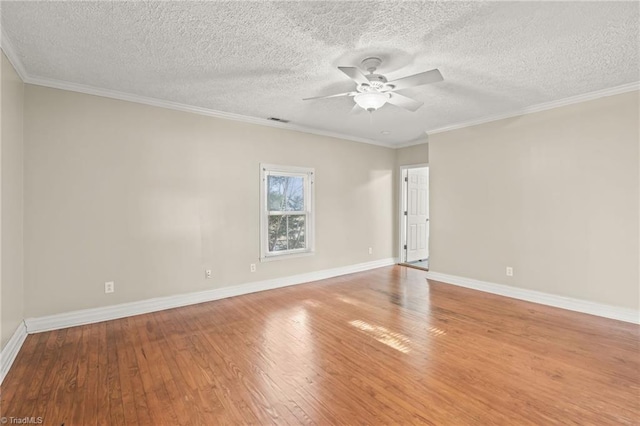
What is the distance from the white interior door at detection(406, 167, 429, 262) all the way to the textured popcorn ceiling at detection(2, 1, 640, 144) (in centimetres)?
301

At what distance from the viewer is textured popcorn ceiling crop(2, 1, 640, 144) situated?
2.02 meters

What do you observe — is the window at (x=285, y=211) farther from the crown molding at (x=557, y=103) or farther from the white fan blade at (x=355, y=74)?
the crown molding at (x=557, y=103)

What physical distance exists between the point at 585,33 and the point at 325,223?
12.9ft

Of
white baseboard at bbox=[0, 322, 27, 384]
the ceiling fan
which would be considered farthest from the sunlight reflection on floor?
white baseboard at bbox=[0, 322, 27, 384]

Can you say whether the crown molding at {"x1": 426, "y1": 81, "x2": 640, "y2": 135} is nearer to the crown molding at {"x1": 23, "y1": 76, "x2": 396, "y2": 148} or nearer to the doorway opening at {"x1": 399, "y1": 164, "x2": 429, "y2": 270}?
the doorway opening at {"x1": 399, "y1": 164, "x2": 429, "y2": 270}

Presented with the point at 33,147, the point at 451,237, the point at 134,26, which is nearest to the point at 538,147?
the point at 451,237

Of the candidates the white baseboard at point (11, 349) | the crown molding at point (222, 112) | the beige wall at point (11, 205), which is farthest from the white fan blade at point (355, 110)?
→ the white baseboard at point (11, 349)

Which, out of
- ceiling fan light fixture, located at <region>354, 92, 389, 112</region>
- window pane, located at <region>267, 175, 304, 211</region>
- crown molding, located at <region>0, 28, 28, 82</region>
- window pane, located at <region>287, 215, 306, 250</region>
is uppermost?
crown molding, located at <region>0, 28, 28, 82</region>

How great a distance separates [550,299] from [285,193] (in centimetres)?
397

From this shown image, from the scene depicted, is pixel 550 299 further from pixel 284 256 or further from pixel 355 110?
pixel 284 256

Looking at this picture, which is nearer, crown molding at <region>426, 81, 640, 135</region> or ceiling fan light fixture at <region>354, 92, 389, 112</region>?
ceiling fan light fixture at <region>354, 92, 389, 112</region>

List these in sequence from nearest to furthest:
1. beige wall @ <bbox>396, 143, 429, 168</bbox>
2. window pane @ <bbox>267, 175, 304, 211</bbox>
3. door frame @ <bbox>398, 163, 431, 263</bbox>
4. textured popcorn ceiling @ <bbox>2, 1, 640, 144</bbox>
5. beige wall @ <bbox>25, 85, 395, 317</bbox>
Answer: textured popcorn ceiling @ <bbox>2, 1, 640, 144</bbox>, beige wall @ <bbox>25, 85, 395, 317</bbox>, window pane @ <bbox>267, 175, 304, 211</bbox>, beige wall @ <bbox>396, 143, 429, 168</bbox>, door frame @ <bbox>398, 163, 431, 263</bbox>

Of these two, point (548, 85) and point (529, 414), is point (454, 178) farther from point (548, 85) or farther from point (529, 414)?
point (529, 414)

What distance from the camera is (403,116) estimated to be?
4422 millimetres
